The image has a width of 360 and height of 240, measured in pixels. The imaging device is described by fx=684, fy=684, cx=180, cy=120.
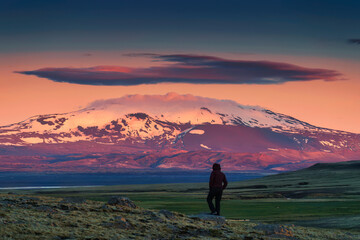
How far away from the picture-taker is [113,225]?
2469 centimetres

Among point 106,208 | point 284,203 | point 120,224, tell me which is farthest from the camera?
point 284,203

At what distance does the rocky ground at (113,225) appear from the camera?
73.8 ft

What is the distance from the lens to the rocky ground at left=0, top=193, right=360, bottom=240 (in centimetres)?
2248

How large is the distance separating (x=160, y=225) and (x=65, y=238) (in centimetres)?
517

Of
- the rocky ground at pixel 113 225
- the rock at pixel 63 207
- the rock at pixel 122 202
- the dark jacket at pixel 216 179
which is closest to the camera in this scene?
the rocky ground at pixel 113 225

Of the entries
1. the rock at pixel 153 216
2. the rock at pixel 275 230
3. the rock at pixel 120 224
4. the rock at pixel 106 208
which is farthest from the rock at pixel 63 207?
the rock at pixel 275 230

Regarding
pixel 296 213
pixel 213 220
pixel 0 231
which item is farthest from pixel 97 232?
pixel 296 213

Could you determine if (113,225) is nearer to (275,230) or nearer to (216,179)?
(275,230)

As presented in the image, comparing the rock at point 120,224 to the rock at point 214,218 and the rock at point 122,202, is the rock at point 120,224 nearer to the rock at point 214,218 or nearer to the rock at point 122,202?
the rock at point 214,218

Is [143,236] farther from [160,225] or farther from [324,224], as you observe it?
[324,224]

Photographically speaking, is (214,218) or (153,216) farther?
(214,218)

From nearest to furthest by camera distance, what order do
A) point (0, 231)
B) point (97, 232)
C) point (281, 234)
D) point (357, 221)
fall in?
point (0, 231)
point (97, 232)
point (281, 234)
point (357, 221)

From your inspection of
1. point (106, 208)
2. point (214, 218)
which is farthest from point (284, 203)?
point (106, 208)

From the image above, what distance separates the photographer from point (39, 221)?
23844 millimetres
